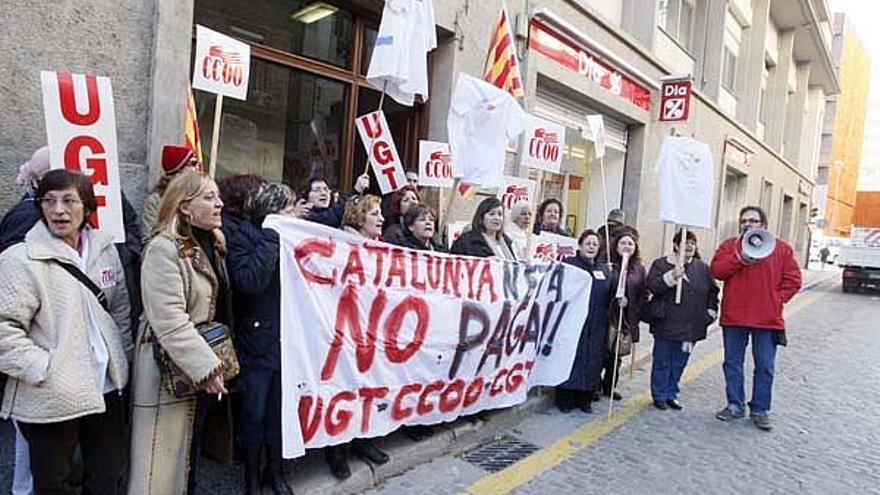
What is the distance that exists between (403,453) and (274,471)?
2.91 feet

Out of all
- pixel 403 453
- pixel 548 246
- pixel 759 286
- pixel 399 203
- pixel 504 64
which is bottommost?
pixel 403 453

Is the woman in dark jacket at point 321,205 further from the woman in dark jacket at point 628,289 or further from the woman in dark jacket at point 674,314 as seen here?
the woman in dark jacket at point 674,314

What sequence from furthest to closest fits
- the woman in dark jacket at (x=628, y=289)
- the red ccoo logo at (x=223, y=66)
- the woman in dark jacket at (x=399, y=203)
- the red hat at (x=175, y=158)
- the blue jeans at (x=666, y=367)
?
the blue jeans at (x=666, y=367) → the woman in dark jacket at (x=628, y=289) → the woman in dark jacket at (x=399, y=203) → the red ccoo logo at (x=223, y=66) → the red hat at (x=175, y=158)

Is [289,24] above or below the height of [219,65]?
above

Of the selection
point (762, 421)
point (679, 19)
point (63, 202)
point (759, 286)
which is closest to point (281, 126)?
point (63, 202)

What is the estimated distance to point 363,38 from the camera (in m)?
6.69

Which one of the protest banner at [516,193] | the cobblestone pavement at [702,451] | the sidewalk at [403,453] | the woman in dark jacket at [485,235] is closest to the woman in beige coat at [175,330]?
the sidewalk at [403,453]

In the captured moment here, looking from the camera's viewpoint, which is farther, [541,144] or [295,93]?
[295,93]

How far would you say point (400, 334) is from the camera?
388 cm

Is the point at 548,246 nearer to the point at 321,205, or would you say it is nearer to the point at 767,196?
the point at 321,205

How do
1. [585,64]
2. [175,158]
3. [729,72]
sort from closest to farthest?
[175,158], [585,64], [729,72]

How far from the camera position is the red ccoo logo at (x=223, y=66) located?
157 inches

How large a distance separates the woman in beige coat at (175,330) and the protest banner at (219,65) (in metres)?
1.02

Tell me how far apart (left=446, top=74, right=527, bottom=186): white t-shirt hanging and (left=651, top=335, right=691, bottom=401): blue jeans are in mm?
2244
